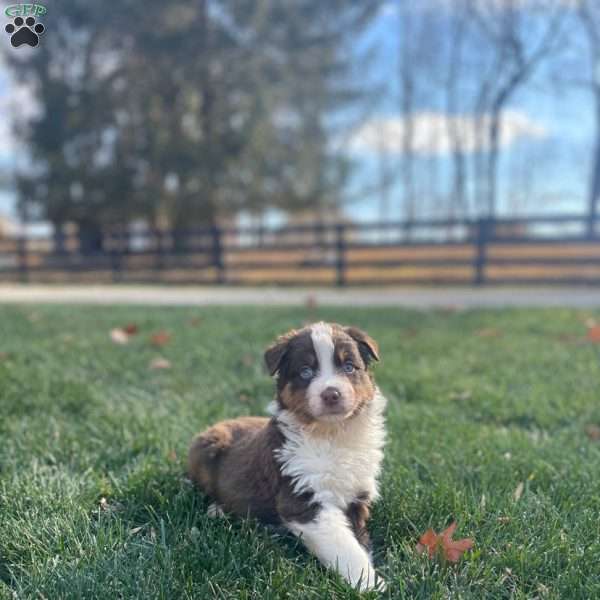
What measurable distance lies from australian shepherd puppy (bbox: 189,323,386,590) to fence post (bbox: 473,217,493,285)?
1247 centimetres

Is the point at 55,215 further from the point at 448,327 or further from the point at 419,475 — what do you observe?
the point at 419,475

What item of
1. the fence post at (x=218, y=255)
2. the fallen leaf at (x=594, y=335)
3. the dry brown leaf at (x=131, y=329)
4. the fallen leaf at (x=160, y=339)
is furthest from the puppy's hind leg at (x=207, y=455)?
the fence post at (x=218, y=255)

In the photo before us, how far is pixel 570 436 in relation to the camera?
3.80m

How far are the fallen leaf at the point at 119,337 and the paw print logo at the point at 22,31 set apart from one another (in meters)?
3.16

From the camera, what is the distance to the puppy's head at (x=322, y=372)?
2.51 m

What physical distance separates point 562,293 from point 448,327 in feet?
20.6

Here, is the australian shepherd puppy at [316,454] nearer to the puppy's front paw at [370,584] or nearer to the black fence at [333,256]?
the puppy's front paw at [370,584]

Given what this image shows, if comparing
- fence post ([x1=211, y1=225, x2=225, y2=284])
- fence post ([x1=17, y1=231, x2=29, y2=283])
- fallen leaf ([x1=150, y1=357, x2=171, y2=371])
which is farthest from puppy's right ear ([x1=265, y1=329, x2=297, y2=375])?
fence post ([x1=17, y1=231, x2=29, y2=283])

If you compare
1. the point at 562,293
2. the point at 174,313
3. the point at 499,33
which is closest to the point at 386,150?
the point at 499,33

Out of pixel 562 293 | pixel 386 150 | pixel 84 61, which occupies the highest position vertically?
pixel 84 61

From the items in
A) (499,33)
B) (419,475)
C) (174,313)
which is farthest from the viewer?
(499,33)

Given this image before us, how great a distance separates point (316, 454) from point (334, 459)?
8 centimetres

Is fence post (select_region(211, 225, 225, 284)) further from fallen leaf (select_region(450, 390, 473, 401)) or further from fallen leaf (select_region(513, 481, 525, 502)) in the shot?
fallen leaf (select_region(513, 481, 525, 502))

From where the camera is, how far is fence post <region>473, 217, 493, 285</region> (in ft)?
47.7
